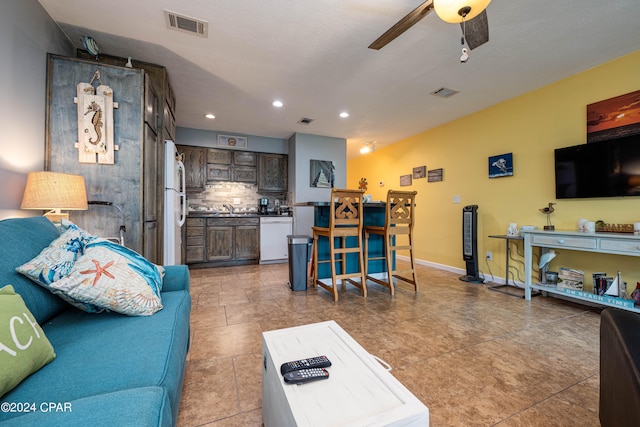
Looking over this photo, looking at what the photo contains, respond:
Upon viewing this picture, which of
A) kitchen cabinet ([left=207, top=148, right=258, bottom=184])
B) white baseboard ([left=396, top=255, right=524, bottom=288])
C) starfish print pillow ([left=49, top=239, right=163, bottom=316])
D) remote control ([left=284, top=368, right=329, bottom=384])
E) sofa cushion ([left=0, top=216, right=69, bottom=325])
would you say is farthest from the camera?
kitchen cabinet ([left=207, top=148, right=258, bottom=184])

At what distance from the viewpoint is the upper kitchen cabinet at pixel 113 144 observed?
207 centimetres

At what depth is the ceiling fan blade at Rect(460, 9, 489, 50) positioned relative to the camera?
1.67 meters

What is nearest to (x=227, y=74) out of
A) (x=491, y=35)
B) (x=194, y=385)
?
(x=491, y=35)

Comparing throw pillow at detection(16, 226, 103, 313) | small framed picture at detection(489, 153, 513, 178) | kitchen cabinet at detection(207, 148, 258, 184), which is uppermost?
kitchen cabinet at detection(207, 148, 258, 184)

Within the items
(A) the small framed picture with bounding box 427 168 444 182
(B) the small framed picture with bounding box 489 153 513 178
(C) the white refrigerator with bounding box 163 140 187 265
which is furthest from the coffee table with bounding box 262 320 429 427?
(A) the small framed picture with bounding box 427 168 444 182

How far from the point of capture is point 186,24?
2.21 m

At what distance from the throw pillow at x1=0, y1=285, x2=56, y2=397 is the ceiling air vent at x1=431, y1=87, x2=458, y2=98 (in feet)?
13.1

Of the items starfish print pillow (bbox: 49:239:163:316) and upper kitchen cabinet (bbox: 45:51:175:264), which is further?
upper kitchen cabinet (bbox: 45:51:175:264)

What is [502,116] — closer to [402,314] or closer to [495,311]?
[495,311]

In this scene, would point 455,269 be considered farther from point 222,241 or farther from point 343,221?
point 222,241

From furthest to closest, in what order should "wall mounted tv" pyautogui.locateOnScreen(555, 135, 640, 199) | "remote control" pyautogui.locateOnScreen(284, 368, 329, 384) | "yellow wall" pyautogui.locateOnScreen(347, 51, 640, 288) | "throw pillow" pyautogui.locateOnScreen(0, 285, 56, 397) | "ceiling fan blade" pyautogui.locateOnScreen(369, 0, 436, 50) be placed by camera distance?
"yellow wall" pyautogui.locateOnScreen(347, 51, 640, 288) < "wall mounted tv" pyautogui.locateOnScreen(555, 135, 640, 199) < "ceiling fan blade" pyautogui.locateOnScreen(369, 0, 436, 50) < "remote control" pyautogui.locateOnScreen(284, 368, 329, 384) < "throw pillow" pyautogui.locateOnScreen(0, 285, 56, 397)

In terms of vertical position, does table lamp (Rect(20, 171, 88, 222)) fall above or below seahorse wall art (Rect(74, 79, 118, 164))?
below

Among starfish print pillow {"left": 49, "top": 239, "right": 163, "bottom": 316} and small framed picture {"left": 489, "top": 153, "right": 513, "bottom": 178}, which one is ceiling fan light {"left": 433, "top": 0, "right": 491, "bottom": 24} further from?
small framed picture {"left": 489, "top": 153, "right": 513, "bottom": 178}

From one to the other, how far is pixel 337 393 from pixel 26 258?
1.38 m
